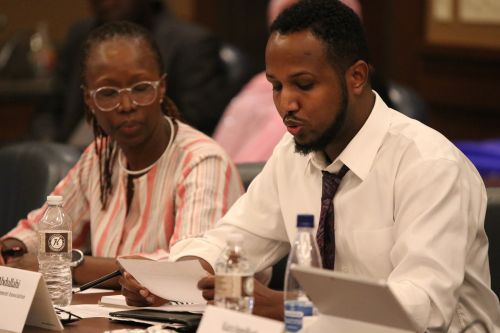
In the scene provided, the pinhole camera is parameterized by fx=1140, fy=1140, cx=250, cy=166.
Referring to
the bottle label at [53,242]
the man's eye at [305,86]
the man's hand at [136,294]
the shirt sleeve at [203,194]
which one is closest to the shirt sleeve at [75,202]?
the shirt sleeve at [203,194]

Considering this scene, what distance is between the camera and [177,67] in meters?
5.65

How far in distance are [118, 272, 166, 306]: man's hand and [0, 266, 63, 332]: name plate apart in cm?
27

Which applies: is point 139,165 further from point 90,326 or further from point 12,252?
point 90,326

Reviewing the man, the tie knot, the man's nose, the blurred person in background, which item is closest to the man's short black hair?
the man

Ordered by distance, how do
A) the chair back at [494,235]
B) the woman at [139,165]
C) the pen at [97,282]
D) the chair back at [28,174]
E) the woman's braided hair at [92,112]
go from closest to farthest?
the pen at [97,282] → the chair back at [494,235] → the woman at [139,165] → the woman's braided hair at [92,112] → the chair back at [28,174]

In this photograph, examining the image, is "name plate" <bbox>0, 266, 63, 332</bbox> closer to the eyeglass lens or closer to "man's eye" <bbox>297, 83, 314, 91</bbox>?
"man's eye" <bbox>297, 83, 314, 91</bbox>

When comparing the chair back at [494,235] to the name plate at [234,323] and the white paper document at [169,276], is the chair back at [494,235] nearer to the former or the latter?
the white paper document at [169,276]

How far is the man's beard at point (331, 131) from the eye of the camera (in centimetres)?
255

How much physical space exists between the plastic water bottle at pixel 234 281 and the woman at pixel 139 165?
0.73 meters

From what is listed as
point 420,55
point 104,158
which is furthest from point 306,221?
point 420,55

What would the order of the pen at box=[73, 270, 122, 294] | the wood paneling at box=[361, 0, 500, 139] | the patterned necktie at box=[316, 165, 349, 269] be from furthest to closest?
Result: the wood paneling at box=[361, 0, 500, 139], the pen at box=[73, 270, 122, 294], the patterned necktie at box=[316, 165, 349, 269]

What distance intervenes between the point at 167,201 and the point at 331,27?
0.92 meters

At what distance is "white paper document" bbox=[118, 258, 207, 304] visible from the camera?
2566 millimetres

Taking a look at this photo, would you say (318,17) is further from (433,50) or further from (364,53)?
(433,50)
